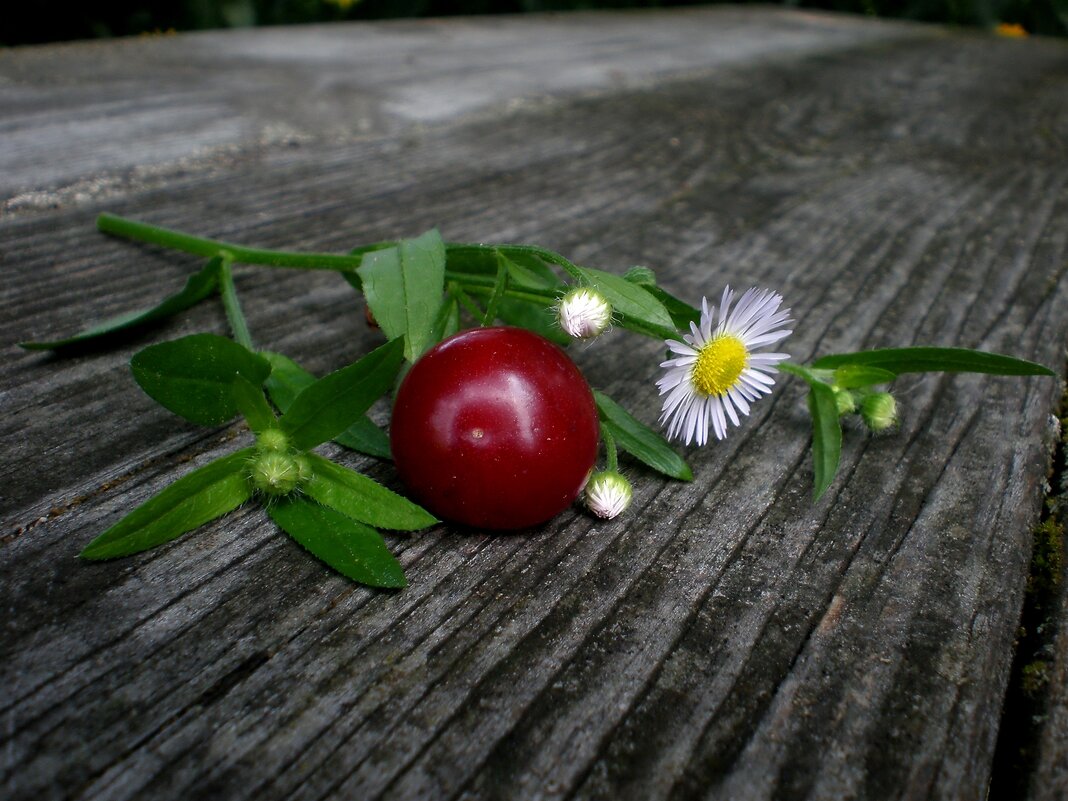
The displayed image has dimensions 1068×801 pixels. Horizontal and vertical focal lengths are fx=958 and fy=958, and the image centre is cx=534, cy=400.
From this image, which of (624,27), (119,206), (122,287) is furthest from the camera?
(624,27)

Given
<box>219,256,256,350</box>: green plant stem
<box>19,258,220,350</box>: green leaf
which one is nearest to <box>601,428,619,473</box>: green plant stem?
<box>219,256,256,350</box>: green plant stem

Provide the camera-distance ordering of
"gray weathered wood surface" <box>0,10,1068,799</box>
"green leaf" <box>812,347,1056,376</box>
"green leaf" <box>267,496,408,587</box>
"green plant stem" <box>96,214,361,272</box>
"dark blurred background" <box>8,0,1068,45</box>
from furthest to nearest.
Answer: "dark blurred background" <box>8,0,1068,45</box> < "green plant stem" <box>96,214,361,272</box> < "green leaf" <box>812,347,1056,376</box> < "green leaf" <box>267,496,408,587</box> < "gray weathered wood surface" <box>0,10,1068,799</box>

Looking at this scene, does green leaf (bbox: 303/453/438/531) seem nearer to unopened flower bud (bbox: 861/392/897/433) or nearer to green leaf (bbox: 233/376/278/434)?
green leaf (bbox: 233/376/278/434)

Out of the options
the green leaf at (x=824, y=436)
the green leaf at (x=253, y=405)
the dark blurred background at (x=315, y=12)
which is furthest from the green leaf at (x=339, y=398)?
the dark blurred background at (x=315, y=12)

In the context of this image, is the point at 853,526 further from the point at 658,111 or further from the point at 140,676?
the point at 658,111

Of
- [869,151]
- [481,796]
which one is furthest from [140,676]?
[869,151]

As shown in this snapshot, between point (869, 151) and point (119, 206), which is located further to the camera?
point (869, 151)

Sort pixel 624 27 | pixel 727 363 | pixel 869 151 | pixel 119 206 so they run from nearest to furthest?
pixel 727 363
pixel 119 206
pixel 869 151
pixel 624 27
